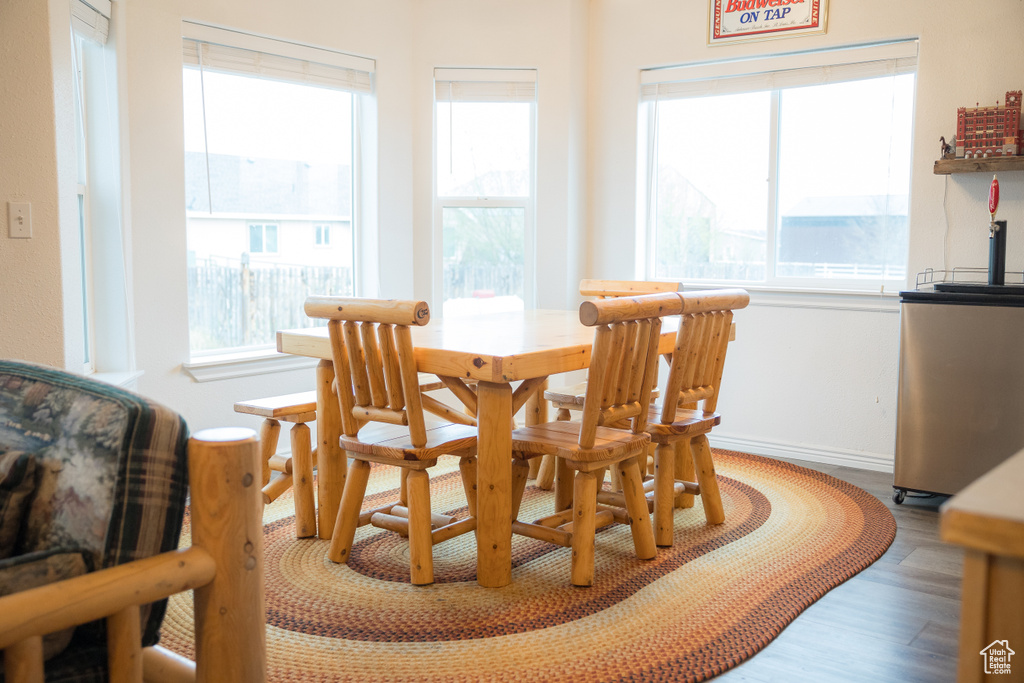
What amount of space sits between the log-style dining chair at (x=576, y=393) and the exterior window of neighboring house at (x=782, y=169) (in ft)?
2.67

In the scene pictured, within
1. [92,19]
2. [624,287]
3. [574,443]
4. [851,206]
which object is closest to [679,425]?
[574,443]

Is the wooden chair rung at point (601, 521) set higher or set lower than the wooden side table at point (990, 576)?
lower

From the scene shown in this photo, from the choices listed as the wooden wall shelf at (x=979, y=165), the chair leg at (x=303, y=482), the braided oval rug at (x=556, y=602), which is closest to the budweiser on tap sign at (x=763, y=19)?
the wooden wall shelf at (x=979, y=165)

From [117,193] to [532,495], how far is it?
83.0 inches

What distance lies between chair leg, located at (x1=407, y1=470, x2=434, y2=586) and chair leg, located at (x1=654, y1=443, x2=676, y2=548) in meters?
0.82

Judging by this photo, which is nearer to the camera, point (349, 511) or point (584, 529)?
point (584, 529)

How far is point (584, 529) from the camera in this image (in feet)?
8.33

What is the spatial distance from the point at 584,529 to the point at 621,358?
53 cm

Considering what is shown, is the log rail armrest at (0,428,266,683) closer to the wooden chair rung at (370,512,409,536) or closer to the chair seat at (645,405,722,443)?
the wooden chair rung at (370,512,409,536)

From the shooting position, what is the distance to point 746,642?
2.18 meters

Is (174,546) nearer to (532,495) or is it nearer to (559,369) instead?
A: (559,369)

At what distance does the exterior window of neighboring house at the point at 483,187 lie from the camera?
4625mm

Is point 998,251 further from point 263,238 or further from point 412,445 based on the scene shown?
point 263,238

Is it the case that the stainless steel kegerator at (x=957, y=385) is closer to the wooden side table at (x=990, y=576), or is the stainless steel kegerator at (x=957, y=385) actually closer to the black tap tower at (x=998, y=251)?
the black tap tower at (x=998, y=251)
